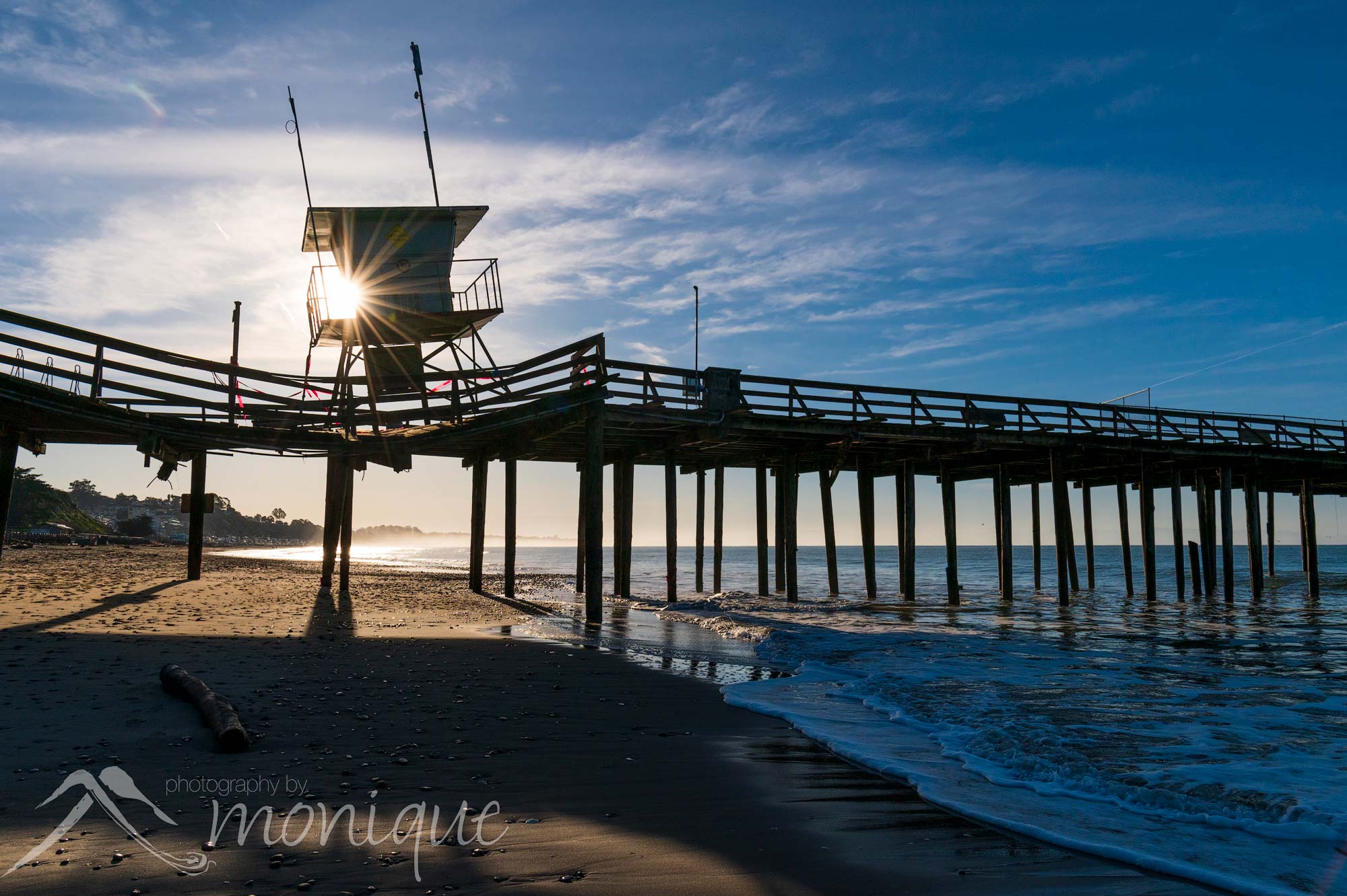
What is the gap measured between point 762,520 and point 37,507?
72419 mm

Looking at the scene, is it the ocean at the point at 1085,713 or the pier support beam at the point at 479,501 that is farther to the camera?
the pier support beam at the point at 479,501

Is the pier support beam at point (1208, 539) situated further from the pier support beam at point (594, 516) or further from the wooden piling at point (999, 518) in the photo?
the pier support beam at point (594, 516)

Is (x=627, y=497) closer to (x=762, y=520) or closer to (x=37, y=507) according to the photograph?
(x=762, y=520)

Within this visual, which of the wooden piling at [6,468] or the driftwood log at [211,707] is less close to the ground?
the wooden piling at [6,468]

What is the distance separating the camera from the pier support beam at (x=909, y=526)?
25.6 metres

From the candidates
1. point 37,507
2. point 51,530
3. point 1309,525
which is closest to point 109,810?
point 1309,525

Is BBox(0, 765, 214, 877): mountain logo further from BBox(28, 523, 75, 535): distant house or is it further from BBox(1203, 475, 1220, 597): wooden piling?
BBox(28, 523, 75, 535): distant house

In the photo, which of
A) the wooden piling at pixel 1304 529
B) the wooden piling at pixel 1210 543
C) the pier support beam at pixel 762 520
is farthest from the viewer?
the wooden piling at pixel 1304 529

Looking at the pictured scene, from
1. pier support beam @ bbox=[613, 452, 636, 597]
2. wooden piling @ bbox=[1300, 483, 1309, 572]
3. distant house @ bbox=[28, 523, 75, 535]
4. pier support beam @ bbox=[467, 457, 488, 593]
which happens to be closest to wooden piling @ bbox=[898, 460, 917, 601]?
pier support beam @ bbox=[613, 452, 636, 597]

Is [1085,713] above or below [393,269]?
below

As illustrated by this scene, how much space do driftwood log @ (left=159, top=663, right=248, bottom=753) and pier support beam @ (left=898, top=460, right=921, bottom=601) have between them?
834 inches

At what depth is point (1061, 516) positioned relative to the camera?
25031 millimetres

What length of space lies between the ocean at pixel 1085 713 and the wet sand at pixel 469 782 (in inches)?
26.6

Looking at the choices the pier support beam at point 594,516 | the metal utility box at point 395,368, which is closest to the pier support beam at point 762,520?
the pier support beam at point 594,516
